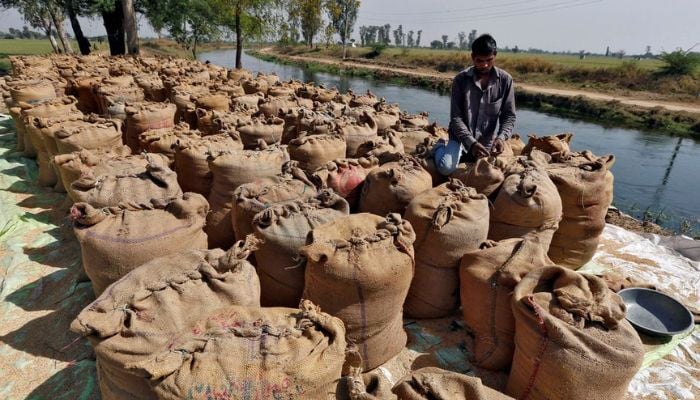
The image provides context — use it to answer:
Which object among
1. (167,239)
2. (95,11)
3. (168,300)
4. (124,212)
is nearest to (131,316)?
(168,300)

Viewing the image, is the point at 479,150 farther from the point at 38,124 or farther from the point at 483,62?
the point at 38,124

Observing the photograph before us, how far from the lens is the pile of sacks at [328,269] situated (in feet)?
4.82

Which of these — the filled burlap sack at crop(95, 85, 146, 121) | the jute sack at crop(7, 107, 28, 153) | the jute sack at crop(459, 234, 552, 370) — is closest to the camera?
the jute sack at crop(459, 234, 552, 370)

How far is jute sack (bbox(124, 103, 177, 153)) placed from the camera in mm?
4453

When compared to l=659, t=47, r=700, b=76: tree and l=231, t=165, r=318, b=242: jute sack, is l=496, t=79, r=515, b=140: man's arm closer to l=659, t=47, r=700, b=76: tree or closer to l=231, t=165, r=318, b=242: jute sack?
l=231, t=165, r=318, b=242: jute sack

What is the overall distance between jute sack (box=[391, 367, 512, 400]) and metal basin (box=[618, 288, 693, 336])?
1.87 metres

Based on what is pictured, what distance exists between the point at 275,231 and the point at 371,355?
86 cm

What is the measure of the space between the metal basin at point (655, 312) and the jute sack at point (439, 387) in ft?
6.12

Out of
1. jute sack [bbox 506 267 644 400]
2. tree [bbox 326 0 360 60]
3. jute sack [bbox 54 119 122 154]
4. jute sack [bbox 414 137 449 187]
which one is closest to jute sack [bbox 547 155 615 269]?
jute sack [bbox 414 137 449 187]

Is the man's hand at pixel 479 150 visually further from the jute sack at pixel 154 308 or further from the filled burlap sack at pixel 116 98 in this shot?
the filled burlap sack at pixel 116 98

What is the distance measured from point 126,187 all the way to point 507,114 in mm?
3211

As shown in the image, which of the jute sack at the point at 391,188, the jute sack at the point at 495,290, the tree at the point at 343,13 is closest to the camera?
the jute sack at the point at 495,290

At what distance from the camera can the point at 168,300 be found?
5.54 feet

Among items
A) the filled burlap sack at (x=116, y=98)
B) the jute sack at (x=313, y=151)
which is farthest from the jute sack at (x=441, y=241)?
the filled burlap sack at (x=116, y=98)
